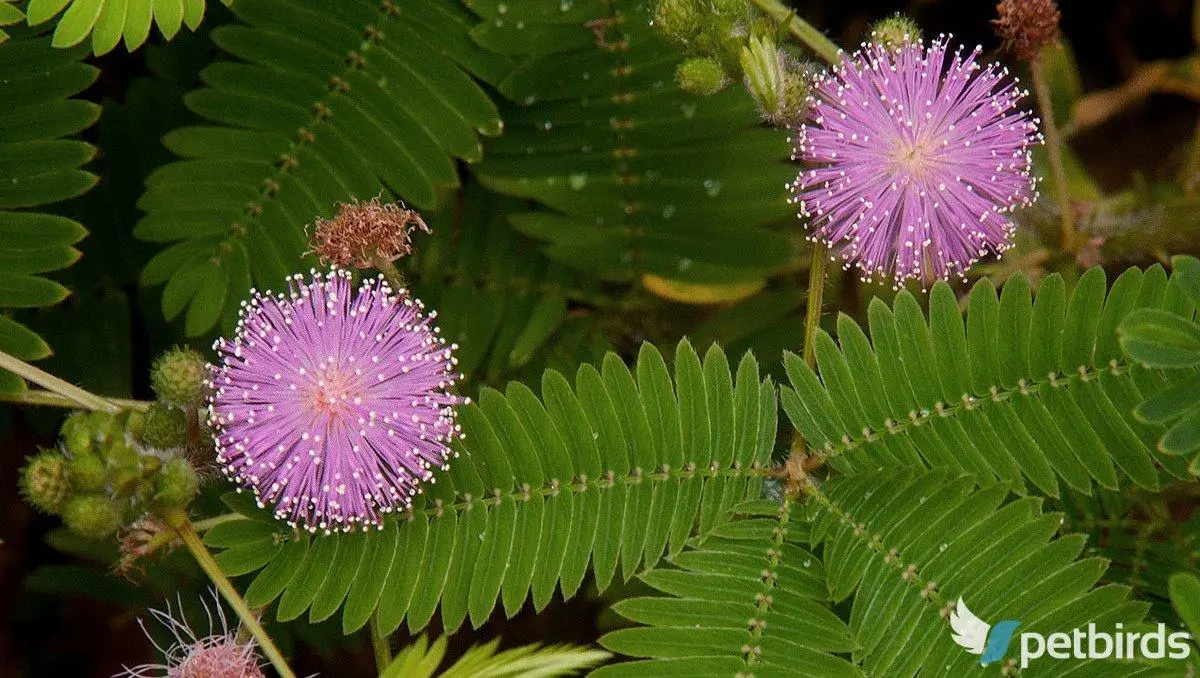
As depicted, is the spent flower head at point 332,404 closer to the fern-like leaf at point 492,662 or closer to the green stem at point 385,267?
the green stem at point 385,267

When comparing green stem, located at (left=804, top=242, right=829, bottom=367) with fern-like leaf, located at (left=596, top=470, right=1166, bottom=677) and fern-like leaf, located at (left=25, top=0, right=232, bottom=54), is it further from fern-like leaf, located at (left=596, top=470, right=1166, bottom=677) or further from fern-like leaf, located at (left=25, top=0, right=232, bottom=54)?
fern-like leaf, located at (left=25, top=0, right=232, bottom=54)

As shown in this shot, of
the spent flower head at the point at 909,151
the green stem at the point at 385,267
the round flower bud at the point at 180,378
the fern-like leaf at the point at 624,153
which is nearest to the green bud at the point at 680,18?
the spent flower head at the point at 909,151

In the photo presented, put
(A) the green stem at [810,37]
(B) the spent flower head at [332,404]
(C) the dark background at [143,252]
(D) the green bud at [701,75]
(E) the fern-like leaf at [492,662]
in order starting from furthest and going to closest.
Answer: (C) the dark background at [143,252]
(A) the green stem at [810,37]
(D) the green bud at [701,75]
(B) the spent flower head at [332,404]
(E) the fern-like leaf at [492,662]

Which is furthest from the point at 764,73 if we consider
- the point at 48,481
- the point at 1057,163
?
the point at 48,481

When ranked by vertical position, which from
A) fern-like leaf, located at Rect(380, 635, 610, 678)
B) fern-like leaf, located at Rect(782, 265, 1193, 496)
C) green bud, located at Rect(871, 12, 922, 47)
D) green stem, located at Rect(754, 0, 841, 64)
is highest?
green stem, located at Rect(754, 0, 841, 64)

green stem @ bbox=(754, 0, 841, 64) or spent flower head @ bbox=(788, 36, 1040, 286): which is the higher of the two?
green stem @ bbox=(754, 0, 841, 64)

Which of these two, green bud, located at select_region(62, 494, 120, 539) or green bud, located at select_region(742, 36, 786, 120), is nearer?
green bud, located at select_region(62, 494, 120, 539)

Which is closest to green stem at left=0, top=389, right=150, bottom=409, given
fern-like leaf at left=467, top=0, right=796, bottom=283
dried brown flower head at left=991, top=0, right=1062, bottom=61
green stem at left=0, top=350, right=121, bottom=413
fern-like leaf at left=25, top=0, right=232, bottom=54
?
green stem at left=0, top=350, right=121, bottom=413
